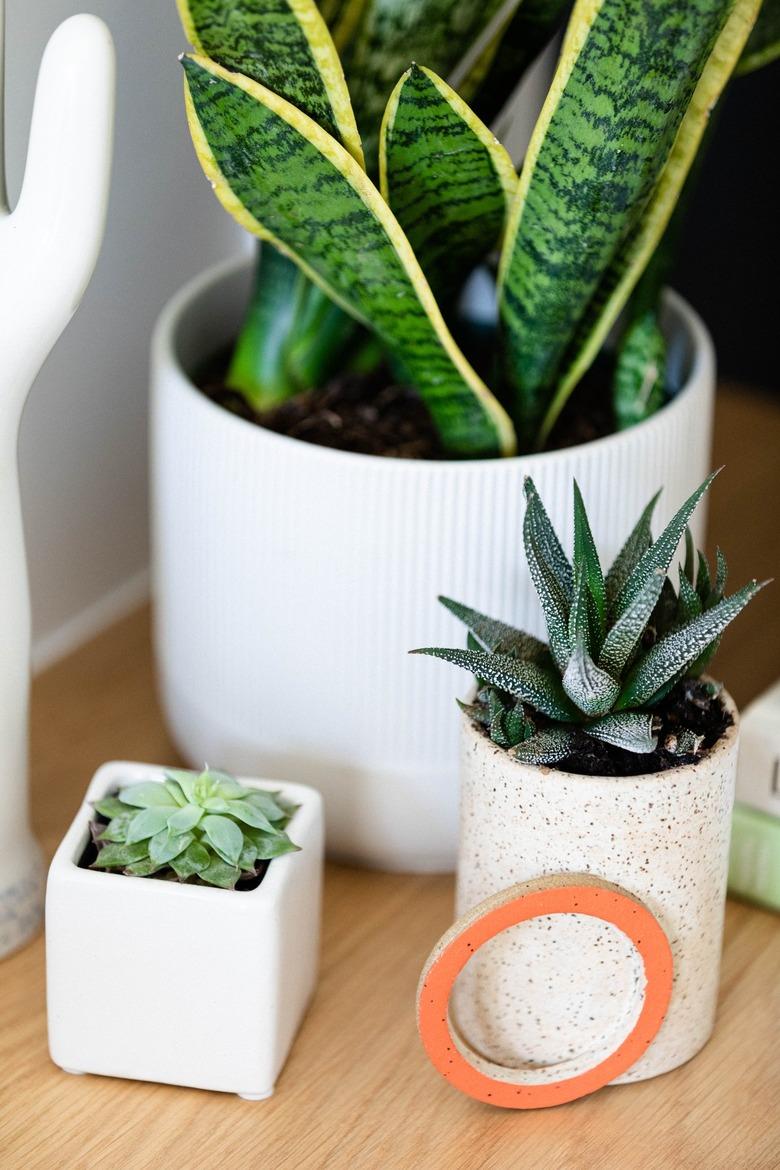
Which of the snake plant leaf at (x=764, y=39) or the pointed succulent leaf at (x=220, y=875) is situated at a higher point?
the snake plant leaf at (x=764, y=39)

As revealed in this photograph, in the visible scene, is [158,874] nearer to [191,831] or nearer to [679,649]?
[191,831]

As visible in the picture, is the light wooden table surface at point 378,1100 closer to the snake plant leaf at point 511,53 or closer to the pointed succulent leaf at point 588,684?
the pointed succulent leaf at point 588,684

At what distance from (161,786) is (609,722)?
A: 167mm

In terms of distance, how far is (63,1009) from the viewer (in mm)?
571

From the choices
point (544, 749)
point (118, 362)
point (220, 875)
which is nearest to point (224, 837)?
point (220, 875)

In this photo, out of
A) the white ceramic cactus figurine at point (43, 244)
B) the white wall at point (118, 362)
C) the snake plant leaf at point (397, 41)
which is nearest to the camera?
the white ceramic cactus figurine at point (43, 244)

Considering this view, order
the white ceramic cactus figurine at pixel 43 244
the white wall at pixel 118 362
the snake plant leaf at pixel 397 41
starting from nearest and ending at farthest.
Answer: the white ceramic cactus figurine at pixel 43 244
the snake plant leaf at pixel 397 41
the white wall at pixel 118 362

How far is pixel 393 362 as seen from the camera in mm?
746

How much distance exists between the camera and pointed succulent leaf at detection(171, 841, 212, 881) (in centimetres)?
55

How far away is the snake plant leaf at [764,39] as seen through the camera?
2.16 feet

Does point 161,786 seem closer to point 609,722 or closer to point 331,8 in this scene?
point 609,722

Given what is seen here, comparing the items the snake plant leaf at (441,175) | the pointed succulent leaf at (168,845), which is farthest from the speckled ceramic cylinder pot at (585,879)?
the snake plant leaf at (441,175)

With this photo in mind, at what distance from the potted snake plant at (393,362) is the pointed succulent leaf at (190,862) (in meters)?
0.12

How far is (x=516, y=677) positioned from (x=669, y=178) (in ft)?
0.75
